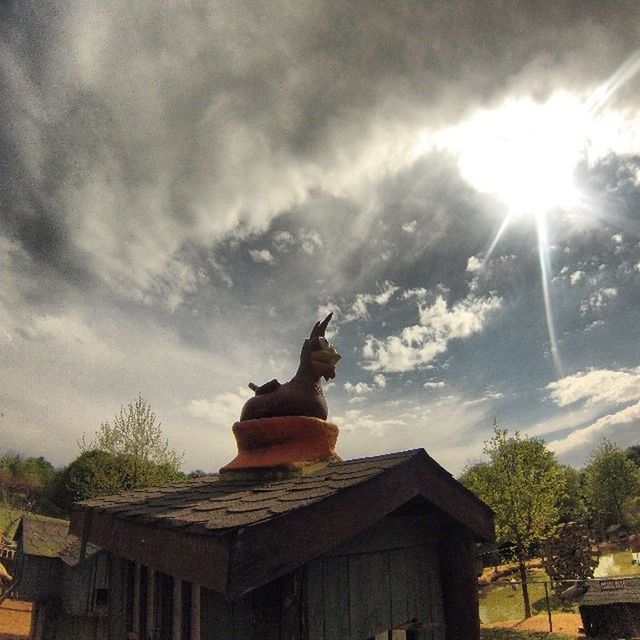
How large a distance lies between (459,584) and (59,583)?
15503 mm

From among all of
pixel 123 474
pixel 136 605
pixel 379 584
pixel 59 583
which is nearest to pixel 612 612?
pixel 379 584

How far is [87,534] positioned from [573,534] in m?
29.3

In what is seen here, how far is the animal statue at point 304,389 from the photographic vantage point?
4.75 metres

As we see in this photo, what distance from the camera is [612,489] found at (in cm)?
4462

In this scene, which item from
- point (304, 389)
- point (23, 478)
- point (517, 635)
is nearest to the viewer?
A: point (304, 389)

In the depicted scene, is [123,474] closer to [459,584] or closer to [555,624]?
[555,624]

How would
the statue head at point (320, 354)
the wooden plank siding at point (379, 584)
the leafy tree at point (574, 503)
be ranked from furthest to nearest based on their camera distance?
the leafy tree at point (574, 503) → the statue head at point (320, 354) → the wooden plank siding at point (379, 584)

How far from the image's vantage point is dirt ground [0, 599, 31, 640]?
17.4 meters

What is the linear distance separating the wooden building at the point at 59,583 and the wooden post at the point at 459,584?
11449mm

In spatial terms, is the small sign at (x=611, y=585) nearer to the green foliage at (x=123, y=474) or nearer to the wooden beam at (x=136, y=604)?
the wooden beam at (x=136, y=604)

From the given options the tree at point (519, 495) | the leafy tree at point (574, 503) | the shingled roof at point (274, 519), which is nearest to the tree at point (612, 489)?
the leafy tree at point (574, 503)

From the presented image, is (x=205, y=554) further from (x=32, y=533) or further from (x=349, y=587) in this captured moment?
(x=32, y=533)

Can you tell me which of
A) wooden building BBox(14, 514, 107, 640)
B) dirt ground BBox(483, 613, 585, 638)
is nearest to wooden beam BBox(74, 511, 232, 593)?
wooden building BBox(14, 514, 107, 640)

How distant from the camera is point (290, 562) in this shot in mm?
2328
